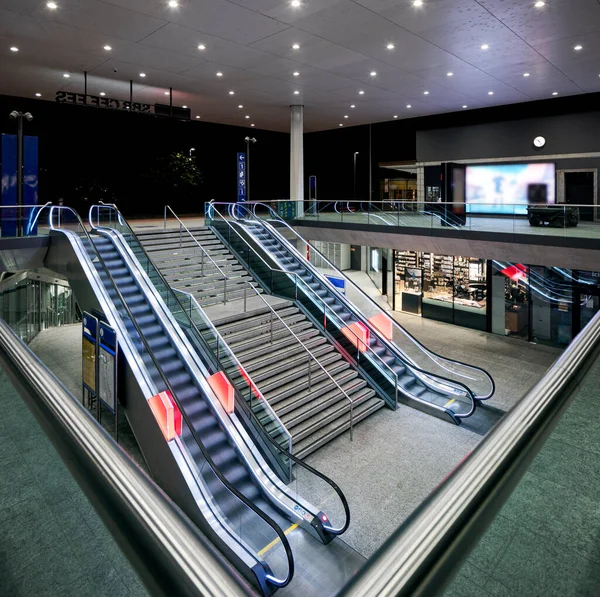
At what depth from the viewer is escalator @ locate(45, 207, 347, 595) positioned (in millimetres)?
6508

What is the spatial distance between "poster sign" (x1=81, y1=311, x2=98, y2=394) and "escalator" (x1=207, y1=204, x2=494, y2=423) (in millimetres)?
5425

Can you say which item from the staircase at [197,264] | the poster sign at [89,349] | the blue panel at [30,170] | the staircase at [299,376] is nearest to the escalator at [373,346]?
the staircase at [299,376]

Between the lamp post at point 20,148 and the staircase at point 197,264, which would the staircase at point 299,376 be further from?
the lamp post at point 20,148

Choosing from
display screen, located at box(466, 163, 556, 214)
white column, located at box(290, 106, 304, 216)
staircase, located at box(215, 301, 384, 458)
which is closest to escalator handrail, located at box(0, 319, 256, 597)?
staircase, located at box(215, 301, 384, 458)

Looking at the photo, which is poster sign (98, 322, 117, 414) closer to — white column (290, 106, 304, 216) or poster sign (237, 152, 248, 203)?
Result: white column (290, 106, 304, 216)

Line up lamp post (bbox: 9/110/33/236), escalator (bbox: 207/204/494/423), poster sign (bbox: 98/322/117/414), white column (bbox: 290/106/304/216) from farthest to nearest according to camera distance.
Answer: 1. white column (bbox: 290/106/304/216)
2. lamp post (bbox: 9/110/33/236)
3. escalator (bbox: 207/204/494/423)
4. poster sign (bbox: 98/322/117/414)

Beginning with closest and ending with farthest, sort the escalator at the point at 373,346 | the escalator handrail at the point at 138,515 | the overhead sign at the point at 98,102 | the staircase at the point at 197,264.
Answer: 1. the escalator handrail at the point at 138,515
2. the escalator at the point at 373,346
3. the staircase at the point at 197,264
4. the overhead sign at the point at 98,102

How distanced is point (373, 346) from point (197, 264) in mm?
5520

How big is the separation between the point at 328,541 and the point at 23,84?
17.4m

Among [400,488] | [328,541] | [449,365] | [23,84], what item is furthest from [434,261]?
[23,84]

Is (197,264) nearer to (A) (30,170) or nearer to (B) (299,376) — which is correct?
(B) (299,376)

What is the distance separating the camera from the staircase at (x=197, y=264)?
1266 centimetres

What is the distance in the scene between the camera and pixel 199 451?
7.88 meters

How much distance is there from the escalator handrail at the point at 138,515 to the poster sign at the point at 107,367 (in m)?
7.70
